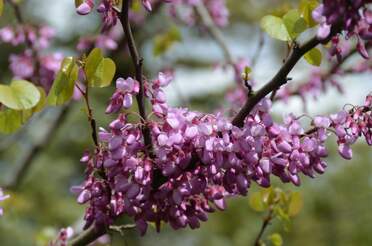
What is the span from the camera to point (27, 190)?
12977 mm

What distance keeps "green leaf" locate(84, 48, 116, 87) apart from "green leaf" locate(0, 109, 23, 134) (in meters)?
0.22

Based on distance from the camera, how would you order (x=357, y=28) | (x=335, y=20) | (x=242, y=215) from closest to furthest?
(x=335, y=20)
(x=357, y=28)
(x=242, y=215)

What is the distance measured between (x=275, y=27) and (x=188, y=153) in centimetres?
36

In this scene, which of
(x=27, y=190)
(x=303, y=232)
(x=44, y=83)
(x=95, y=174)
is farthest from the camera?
(x=303, y=232)

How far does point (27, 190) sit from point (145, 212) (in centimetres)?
1200

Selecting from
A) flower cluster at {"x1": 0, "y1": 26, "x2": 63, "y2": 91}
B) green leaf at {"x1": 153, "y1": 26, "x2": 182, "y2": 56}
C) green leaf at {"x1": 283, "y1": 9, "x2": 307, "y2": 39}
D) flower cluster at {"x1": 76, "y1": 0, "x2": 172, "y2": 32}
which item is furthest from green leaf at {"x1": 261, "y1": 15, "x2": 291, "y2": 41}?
green leaf at {"x1": 153, "y1": 26, "x2": 182, "y2": 56}

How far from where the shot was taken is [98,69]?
149 cm

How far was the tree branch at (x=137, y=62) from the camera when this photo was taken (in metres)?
1.38

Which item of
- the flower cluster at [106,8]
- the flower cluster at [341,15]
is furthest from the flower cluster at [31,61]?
the flower cluster at [341,15]

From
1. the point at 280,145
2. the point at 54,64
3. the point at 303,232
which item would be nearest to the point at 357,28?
the point at 280,145

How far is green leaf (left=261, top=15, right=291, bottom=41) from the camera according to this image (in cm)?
141

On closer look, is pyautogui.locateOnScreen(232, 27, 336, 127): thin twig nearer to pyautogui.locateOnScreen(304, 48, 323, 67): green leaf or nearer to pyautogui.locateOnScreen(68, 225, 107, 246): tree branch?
pyautogui.locateOnScreen(304, 48, 323, 67): green leaf

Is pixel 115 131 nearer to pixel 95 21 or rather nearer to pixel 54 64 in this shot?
pixel 54 64

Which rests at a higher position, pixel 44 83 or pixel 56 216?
pixel 56 216
